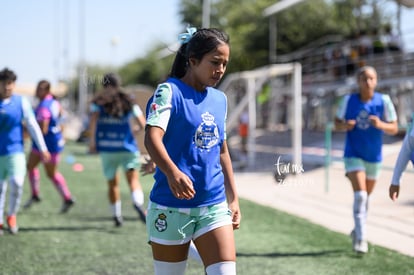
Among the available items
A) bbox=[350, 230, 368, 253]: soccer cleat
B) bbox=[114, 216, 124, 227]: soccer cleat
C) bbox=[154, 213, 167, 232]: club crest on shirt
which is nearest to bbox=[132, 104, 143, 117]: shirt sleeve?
bbox=[114, 216, 124, 227]: soccer cleat

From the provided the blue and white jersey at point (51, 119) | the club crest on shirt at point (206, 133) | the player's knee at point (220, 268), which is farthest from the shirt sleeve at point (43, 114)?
the player's knee at point (220, 268)

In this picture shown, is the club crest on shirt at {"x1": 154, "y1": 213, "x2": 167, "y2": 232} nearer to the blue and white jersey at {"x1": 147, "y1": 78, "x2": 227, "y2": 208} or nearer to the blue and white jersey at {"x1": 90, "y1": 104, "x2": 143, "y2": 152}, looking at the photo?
the blue and white jersey at {"x1": 147, "y1": 78, "x2": 227, "y2": 208}

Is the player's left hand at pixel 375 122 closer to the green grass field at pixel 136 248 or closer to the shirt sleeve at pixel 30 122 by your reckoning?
the green grass field at pixel 136 248

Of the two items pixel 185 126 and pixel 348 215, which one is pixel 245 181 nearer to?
pixel 348 215

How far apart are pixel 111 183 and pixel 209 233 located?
16.7ft

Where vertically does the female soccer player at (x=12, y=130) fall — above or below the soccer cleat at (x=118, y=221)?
above

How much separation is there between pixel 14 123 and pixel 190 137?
4374mm

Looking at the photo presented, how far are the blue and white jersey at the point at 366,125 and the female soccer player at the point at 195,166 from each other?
3437 mm

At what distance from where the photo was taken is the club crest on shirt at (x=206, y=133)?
358cm

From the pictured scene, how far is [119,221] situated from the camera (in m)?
8.75

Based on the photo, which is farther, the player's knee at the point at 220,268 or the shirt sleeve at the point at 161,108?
the player's knee at the point at 220,268

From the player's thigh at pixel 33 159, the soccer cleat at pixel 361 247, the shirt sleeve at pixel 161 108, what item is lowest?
the soccer cleat at pixel 361 247

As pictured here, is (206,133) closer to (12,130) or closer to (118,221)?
(12,130)

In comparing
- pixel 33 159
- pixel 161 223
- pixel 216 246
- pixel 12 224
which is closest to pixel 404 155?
pixel 216 246
